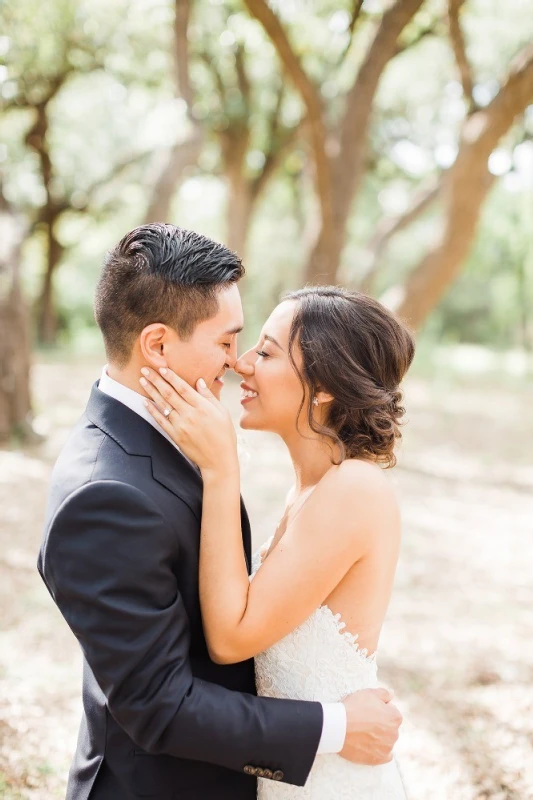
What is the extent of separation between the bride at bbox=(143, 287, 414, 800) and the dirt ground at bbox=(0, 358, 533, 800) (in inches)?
12.8

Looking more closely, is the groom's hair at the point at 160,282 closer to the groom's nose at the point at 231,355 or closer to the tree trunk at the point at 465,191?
the groom's nose at the point at 231,355

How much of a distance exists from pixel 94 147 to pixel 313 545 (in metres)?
20.4

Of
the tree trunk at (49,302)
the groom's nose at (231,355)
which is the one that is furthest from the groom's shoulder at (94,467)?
the tree trunk at (49,302)

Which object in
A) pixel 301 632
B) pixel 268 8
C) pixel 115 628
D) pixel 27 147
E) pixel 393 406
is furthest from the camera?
Result: pixel 27 147

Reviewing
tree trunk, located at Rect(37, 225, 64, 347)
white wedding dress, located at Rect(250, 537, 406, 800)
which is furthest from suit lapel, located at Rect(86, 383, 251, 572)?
tree trunk, located at Rect(37, 225, 64, 347)

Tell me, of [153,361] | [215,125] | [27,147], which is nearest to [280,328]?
[153,361]

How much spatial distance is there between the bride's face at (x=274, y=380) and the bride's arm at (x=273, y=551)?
0.94 ft

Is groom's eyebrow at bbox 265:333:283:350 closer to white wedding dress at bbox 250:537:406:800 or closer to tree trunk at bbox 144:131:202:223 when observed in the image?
white wedding dress at bbox 250:537:406:800

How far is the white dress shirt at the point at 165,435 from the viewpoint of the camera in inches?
74.0

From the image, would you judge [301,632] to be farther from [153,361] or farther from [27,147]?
[27,147]

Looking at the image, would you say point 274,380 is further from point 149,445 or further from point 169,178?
point 169,178

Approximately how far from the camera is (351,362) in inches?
88.4

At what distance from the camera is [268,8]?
6668mm

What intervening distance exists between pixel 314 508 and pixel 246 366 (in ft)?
1.77
